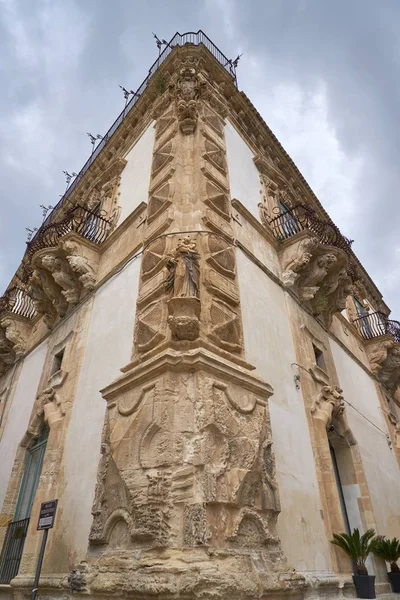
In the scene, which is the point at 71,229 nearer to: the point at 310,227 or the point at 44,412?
the point at 44,412

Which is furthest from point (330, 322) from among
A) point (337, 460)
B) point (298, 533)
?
point (298, 533)

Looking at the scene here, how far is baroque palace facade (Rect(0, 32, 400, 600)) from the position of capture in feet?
11.0

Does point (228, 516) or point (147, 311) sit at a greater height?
point (147, 311)

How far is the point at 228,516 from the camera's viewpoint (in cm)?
329

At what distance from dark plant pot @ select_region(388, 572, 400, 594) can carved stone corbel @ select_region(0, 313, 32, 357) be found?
910 cm

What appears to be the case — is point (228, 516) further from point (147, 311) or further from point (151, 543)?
point (147, 311)

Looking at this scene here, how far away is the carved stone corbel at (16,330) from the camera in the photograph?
10469mm

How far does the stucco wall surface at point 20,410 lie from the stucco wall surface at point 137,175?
3642 millimetres

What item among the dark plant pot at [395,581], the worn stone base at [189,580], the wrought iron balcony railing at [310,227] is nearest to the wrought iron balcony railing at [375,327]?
the wrought iron balcony railing at [310,227]

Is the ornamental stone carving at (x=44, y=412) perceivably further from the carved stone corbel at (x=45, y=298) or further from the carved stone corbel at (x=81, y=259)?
the carved stone corbel at (x=81, y=259)

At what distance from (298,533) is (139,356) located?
276cm

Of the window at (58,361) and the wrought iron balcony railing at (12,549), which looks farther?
the window at (58,361)

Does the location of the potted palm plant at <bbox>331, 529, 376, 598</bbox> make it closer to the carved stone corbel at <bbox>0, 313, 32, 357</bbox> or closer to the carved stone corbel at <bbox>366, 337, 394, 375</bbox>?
the carved stone corbel at <bbox>366, 337, 394, 375</bbox>

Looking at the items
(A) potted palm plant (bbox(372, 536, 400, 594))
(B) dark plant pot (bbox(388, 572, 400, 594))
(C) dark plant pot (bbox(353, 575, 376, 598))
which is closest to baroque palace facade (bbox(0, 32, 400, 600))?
(C) dark plant pot (bbox(353, 575, 376, 598))
